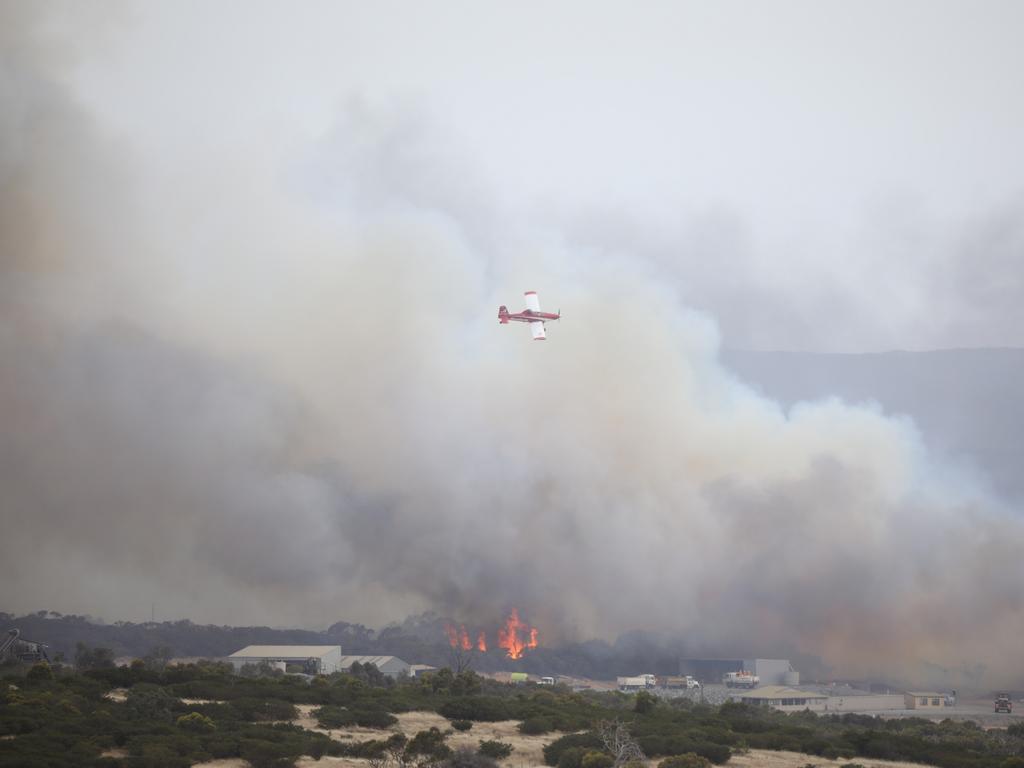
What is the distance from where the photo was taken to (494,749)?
58.5 meters

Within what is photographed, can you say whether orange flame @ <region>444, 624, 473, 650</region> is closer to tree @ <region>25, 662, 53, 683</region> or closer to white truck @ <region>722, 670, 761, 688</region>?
white truck @ <region>722, 670, 761, 688</region>

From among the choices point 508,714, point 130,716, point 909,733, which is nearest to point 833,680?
point 909,733

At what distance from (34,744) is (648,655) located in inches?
3875

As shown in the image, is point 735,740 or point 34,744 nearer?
point 34,744

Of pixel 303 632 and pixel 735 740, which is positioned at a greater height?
pixel 303 632

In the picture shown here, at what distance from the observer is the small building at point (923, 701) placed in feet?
390

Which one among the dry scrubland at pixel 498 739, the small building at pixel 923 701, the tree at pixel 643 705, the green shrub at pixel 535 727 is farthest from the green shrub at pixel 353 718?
the small building at pixel 923 701

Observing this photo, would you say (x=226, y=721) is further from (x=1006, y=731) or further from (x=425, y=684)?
(x=1006, y=731)

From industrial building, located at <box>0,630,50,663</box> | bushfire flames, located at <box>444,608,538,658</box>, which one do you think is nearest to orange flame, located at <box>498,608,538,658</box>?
→ bushfire flames, located at <box>444,608,538,658</box>

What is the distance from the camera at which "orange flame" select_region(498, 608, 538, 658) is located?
137 metres

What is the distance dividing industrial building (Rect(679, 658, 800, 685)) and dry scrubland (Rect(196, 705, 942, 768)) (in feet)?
222

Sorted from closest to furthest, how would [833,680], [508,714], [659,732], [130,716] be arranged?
[130,716], [659,732], [508,714], [833,680]

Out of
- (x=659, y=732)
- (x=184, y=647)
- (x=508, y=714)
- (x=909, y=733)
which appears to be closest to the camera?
(x=659, y=732)

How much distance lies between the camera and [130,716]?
6150 centimetres
